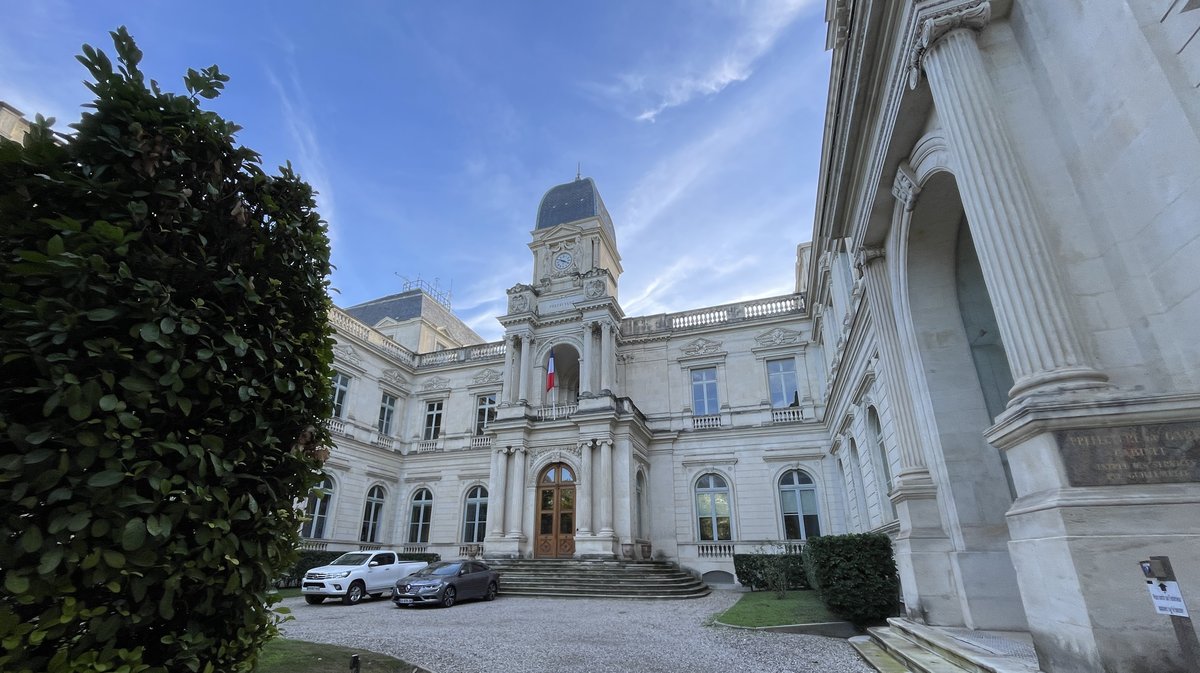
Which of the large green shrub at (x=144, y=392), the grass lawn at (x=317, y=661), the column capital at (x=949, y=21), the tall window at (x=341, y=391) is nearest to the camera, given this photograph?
the large green shrub at (x=144, y=392)

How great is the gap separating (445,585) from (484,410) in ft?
37.3

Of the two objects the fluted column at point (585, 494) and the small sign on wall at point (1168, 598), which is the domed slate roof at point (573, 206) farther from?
the small sign on wall at point (1168, 598)

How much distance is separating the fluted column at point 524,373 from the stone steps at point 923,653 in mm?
13924

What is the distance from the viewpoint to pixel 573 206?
23531mm

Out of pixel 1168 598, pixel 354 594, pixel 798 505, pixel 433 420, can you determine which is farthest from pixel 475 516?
pixel 1168 598

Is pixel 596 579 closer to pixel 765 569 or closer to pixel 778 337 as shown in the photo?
pixel 765 569

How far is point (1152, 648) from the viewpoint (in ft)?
10.0

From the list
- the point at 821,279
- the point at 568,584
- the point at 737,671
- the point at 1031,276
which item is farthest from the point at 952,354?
the point at 568,584

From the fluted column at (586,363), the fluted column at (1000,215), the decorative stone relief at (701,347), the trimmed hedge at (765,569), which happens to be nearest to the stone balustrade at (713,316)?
the decorative stone relief at (701,347)

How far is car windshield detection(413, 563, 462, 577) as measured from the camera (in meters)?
12.1

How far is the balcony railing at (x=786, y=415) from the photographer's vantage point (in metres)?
18.5

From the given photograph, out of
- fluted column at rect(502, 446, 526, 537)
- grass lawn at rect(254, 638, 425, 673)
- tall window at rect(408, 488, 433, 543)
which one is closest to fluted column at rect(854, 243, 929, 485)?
grass lawn at rect(254, 638, 425, 673)

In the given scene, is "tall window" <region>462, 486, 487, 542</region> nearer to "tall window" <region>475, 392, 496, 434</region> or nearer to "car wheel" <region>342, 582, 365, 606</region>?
"tall window" <region>475, 392, 496, 434</region>

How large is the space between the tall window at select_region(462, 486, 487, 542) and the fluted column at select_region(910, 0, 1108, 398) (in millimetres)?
19697
